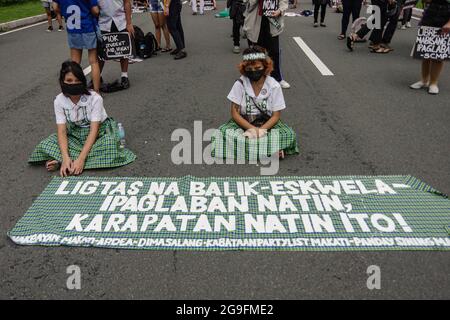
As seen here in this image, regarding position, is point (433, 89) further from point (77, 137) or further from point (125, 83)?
point (77, 137)

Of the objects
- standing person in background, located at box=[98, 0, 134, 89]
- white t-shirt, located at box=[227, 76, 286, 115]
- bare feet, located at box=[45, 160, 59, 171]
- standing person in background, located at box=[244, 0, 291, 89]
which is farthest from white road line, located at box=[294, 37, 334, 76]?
bare feet, located at box=[45, 160, 59, 171]

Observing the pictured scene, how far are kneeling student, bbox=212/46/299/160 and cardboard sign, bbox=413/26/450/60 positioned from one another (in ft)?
9.07

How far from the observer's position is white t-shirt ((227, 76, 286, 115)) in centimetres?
405

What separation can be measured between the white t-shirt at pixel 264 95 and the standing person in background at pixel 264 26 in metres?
1.78

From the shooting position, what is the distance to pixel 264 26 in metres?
5.61

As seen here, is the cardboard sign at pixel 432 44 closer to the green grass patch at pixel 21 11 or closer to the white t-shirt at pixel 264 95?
the white t-shirt at pixel 264 95

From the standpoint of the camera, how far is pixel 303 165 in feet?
12.6

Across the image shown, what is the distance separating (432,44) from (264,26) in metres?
2.34

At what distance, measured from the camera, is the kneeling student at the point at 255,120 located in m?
3.92

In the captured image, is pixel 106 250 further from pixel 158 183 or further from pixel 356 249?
pixel 356 249

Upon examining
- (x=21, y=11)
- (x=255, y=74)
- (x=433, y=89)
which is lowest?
(x=21, y=11)

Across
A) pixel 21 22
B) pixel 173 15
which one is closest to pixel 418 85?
pixel 173 15

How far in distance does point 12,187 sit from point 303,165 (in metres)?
2.70

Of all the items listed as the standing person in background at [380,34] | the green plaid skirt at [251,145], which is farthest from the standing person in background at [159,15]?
the green plaid skirt at [251,145]
